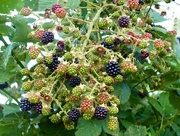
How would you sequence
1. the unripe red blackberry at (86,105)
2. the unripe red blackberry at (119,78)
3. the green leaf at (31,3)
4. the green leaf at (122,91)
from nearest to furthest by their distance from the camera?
the unripe red blackberry at (86,105), the unripe red blackberry at (119,78), the green leaf at (122,91), the green leaf at (31,3)

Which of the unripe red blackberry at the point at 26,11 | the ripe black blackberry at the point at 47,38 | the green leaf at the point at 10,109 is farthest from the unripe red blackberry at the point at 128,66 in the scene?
the green leaf at the point at 10,109

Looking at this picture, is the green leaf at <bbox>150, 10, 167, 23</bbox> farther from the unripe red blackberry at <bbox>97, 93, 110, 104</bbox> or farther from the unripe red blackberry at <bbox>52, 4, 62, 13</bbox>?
the unripe red blackberry at <bbox>97, 93, 110, 104</bbox>

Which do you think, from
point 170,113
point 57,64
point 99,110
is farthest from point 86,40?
point 170,113

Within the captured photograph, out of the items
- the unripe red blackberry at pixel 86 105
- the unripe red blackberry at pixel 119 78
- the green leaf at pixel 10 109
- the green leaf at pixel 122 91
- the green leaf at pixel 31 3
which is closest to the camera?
the unripe red blackberry at pixel 86 105

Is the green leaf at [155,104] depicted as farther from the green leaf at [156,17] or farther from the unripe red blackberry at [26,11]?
the unripe red blackberry at [26,11]

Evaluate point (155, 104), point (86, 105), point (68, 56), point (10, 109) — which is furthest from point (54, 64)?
point (155, 104)

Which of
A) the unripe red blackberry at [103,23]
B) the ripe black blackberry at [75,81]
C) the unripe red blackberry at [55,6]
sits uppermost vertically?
the unripe red blackberry at [55,6]

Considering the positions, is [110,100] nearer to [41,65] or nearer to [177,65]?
[41,65]

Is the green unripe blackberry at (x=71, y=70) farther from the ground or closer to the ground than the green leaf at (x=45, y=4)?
closer to the ground
